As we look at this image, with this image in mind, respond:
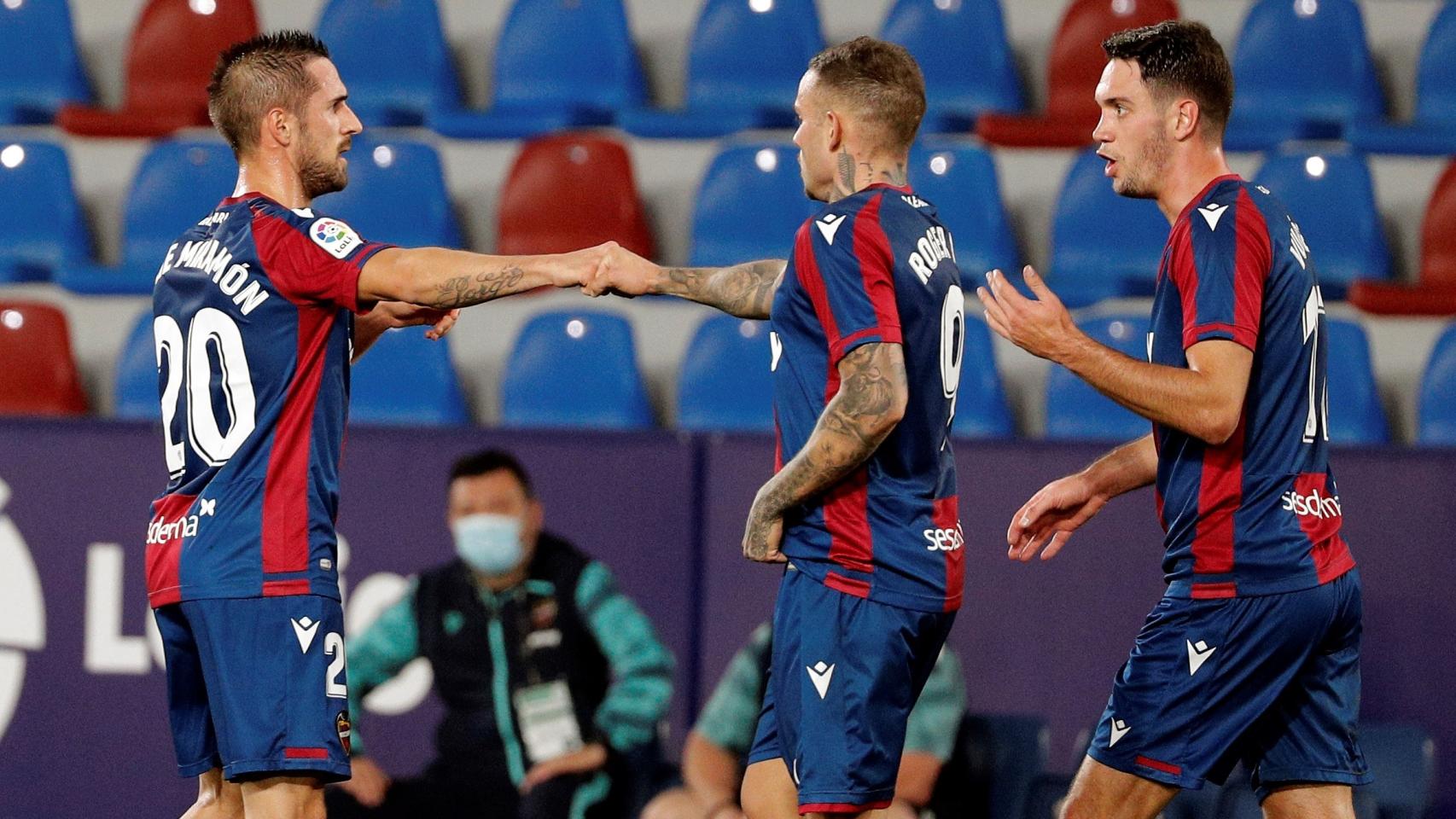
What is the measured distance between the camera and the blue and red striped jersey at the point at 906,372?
168 inches

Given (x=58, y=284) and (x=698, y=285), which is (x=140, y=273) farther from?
(x=698, y=285)

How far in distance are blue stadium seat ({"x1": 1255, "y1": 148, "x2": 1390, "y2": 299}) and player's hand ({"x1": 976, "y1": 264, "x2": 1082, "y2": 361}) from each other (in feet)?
13.9

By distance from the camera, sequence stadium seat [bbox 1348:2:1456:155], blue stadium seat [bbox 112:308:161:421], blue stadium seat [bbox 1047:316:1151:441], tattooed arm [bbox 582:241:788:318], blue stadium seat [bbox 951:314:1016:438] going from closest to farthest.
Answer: tattooed arm [bbox 582:241:788:318], blue stadium seat [bbox 1047:316:1151:441], blue stadium seat [bbox 951:314:1016:438], blue stadium seat [bbox 112:308:161:421], stadium seat [bbox 1348:2:1456:155]

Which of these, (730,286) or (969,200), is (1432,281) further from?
(730,286)

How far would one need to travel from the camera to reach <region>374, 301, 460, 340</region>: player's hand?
473 centimetres

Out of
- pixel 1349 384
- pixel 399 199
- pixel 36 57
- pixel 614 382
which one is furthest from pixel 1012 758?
pixel 36 57

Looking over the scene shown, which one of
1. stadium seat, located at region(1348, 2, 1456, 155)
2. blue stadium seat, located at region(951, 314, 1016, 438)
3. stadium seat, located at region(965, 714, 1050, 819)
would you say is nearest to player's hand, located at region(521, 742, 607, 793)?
stadium seat, located at region(965, 714, 1050, 819)

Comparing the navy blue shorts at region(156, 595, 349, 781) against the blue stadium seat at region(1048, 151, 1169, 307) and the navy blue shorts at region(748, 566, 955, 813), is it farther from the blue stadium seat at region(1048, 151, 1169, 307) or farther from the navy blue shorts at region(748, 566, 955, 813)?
the blue stadium seat at region(1048, 151, 1169, 307)

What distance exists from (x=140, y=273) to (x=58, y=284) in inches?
18.3

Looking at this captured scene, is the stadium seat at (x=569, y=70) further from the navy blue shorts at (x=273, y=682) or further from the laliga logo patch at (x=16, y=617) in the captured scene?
the navy blue shorts at (x=273, y=682)

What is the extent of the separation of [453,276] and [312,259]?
0.32 meters

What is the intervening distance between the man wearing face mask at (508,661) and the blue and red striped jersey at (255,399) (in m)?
2.07

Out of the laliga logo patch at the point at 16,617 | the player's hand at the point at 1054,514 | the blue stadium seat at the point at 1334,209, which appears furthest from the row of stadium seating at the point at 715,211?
the player's hand at the point at 1054,514

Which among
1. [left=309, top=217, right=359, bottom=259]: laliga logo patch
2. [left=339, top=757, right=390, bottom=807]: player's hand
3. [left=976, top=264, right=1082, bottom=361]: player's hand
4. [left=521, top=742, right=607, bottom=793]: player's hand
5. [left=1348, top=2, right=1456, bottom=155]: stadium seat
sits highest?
[left=1348, top=2, right=1456, bottom=155]: stadium seat
